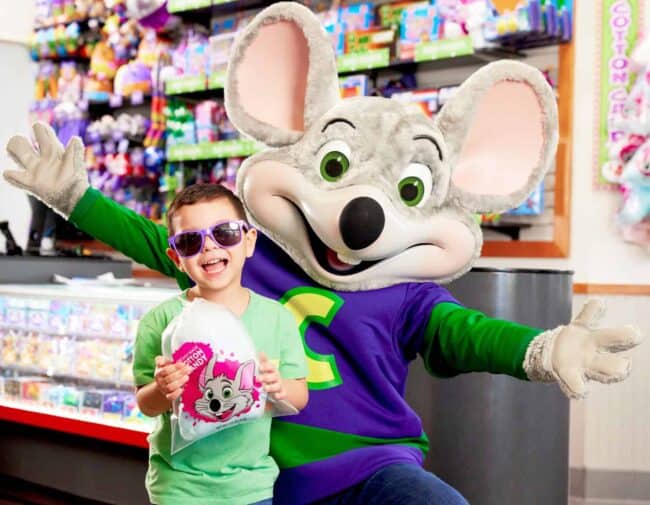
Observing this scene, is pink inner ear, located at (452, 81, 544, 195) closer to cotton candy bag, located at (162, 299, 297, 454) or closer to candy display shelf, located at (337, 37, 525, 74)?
cotton candy bag, located at (162, 299, 297, 454)

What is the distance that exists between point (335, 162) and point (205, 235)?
1.09 feet

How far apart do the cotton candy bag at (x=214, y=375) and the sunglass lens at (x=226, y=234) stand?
143 mm

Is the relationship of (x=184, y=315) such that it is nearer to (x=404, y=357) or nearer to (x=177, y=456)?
(x=177, y=456)

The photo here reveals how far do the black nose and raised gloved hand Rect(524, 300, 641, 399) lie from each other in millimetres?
362

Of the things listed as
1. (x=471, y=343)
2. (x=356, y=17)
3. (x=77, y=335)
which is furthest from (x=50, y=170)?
(x=356, y=17)

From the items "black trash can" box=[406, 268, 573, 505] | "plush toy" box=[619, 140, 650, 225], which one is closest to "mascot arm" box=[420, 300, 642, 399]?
"black trash can" box=[406, 268, 573, 505]

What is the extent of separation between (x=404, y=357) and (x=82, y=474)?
222 cm

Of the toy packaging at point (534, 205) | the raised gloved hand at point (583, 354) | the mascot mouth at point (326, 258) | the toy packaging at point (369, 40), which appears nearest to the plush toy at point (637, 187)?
the toy packaging at point (534, 205)

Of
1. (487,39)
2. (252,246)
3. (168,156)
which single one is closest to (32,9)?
(168,156)

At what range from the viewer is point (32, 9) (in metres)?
6.73

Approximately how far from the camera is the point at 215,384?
5.32 feet

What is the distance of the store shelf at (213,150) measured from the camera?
199 inches

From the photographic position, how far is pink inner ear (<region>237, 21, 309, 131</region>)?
6.78ft

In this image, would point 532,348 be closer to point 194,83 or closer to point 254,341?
point 254,341
